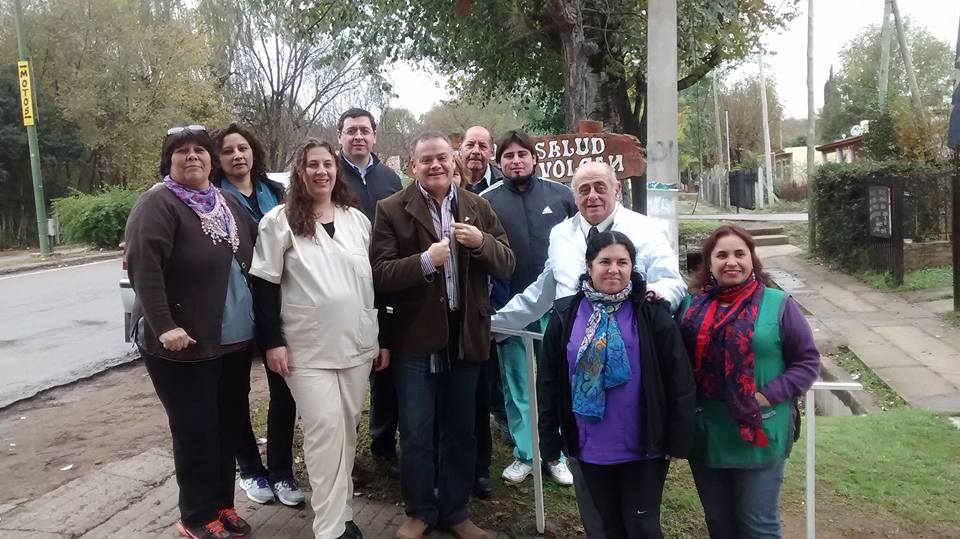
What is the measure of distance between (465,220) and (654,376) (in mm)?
1204

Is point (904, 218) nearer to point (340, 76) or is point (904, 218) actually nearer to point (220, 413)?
point (220, 413)

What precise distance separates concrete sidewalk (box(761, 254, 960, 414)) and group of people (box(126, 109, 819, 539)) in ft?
13.2

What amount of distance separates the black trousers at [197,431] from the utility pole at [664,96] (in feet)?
11.0

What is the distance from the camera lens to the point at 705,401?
Result: 111 inches

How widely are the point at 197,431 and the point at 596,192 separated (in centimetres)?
202

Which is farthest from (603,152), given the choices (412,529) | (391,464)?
(412,529)

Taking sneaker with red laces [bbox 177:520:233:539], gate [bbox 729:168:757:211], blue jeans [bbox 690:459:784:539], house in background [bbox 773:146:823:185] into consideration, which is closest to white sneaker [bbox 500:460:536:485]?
blue jeans [bbox 690:459:784:539]

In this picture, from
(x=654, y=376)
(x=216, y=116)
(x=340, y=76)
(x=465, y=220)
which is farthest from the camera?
(x=340, y=76)

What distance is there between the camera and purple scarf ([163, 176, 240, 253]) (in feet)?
10.6

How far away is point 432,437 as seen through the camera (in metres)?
3.49

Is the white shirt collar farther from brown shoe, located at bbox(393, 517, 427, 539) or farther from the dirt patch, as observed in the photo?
the dirt patch

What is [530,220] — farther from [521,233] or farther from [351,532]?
[351,532]

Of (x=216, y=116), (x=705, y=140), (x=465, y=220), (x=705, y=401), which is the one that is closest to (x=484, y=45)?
(x=465, y=220)

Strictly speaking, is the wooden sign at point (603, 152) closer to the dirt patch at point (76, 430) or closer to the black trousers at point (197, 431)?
the dirt patch at point (76, 430)
